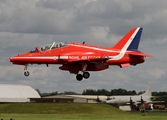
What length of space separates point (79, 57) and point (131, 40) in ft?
32.0

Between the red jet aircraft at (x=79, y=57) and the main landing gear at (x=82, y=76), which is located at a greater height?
the red jet aircraft at (x=79, y=57)

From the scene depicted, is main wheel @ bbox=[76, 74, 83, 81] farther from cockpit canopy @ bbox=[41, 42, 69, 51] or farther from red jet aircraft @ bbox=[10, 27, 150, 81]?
cockpit canopy @ bbox=[41, 42, 69, 51]

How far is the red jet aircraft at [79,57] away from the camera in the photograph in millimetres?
63938

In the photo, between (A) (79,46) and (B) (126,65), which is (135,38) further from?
(A) (79,46)

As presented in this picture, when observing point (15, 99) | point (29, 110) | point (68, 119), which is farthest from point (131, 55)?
point (15, 99)

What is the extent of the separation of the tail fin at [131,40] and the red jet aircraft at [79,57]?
63.9 inches

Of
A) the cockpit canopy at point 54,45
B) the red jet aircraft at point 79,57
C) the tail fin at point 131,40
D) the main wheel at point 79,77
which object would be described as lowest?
the main wheel at point 79,77

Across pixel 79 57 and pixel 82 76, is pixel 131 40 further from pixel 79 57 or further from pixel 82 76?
pixel 82 76

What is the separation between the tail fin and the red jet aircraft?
1624 millimetres

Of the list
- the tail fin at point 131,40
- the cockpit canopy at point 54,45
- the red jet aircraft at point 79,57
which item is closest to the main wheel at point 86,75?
the red jet aircraft at point 79,57

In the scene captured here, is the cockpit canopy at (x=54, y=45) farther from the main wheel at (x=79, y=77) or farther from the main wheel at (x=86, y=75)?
the main wheel at (x=86, y=75)

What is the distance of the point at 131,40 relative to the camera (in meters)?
71.4

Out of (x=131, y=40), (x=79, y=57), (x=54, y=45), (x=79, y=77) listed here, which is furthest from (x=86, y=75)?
(x=131, y=40)

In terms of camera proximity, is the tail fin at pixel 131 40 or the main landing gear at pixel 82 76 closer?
the main landing gear at pixel 82 76
